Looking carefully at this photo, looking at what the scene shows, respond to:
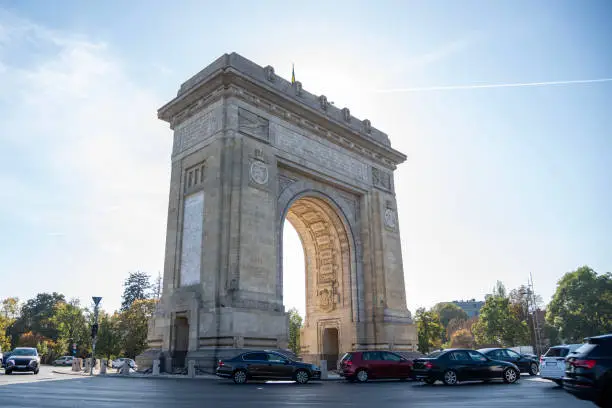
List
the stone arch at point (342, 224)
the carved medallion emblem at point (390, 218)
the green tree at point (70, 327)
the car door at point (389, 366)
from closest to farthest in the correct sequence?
the car door at point (389, 366)
the stone arch at point (342, 224)
the carved medallion emblem at point (390, 218)
the green tree at point (70, 327)

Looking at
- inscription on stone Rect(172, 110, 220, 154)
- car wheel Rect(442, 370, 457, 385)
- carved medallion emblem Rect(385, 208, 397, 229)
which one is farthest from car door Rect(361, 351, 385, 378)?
carved medallion emblem Rect(385, 208, 397, 229)

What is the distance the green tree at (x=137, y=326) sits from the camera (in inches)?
2010

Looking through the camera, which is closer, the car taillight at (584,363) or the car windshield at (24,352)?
the car taillight at (584,363)

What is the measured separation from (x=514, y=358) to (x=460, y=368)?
6.29 metres

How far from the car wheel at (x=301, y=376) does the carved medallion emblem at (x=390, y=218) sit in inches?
664

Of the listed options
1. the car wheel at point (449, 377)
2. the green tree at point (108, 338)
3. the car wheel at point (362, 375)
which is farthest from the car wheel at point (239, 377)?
the green tree at point (108, 338)

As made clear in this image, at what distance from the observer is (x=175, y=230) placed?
25781 mm

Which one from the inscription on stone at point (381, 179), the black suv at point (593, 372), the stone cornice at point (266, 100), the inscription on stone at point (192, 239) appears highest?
the stone cornice at point (266, 100)

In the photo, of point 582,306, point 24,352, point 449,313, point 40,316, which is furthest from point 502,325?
point 40,316

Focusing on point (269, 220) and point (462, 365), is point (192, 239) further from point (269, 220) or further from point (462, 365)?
point (462, 365)

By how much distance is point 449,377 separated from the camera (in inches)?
668

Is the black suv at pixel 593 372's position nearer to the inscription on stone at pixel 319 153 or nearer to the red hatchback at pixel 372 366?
the red hatchback at pixel 372 366

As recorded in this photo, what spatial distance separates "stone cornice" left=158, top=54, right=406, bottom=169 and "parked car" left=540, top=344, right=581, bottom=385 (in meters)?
18.4

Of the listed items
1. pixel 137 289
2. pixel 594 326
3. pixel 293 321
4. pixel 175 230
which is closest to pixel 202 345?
pixel 175 230
